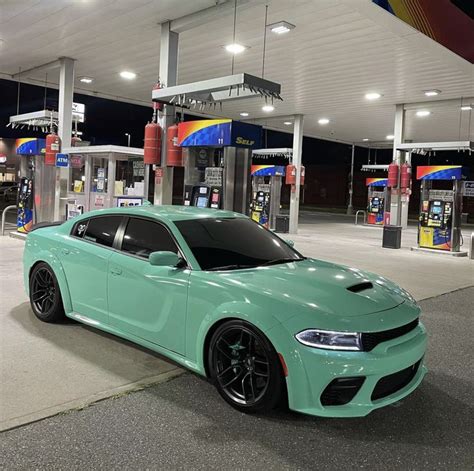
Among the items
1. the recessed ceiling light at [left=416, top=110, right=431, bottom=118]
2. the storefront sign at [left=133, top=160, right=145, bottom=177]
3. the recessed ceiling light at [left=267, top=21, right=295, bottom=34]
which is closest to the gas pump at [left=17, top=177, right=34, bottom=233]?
the storefront sign at [left=133, top=160, right=145, bottom=177]

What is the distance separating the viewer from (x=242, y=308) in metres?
3.27

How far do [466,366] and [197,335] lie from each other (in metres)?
2.50

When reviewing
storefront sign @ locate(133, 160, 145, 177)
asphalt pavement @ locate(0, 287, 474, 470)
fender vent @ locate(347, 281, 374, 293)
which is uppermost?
storefront sign @ locate(133, 160, 145, 177)

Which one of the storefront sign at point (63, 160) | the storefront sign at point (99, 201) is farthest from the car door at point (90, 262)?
the storefront sign at point (63, 160)

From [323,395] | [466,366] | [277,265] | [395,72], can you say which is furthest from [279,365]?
[395,72]

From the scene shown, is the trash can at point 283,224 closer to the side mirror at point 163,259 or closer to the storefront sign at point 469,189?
the side mirror at point 163,259

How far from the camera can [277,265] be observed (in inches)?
158

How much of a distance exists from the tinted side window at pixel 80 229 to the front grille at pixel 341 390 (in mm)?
2919

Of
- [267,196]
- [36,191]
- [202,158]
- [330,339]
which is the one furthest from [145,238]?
[267,196]

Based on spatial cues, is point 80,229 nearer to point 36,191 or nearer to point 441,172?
point 36,191

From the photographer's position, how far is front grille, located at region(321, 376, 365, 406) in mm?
2965

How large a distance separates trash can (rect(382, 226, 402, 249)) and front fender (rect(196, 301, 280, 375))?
1156 centimetres

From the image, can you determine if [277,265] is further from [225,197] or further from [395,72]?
[395,72]

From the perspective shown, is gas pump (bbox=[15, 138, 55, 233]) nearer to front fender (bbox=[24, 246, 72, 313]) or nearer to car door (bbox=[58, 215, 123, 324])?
Result: front fender (bbox=[24, 246, 72, 313])
